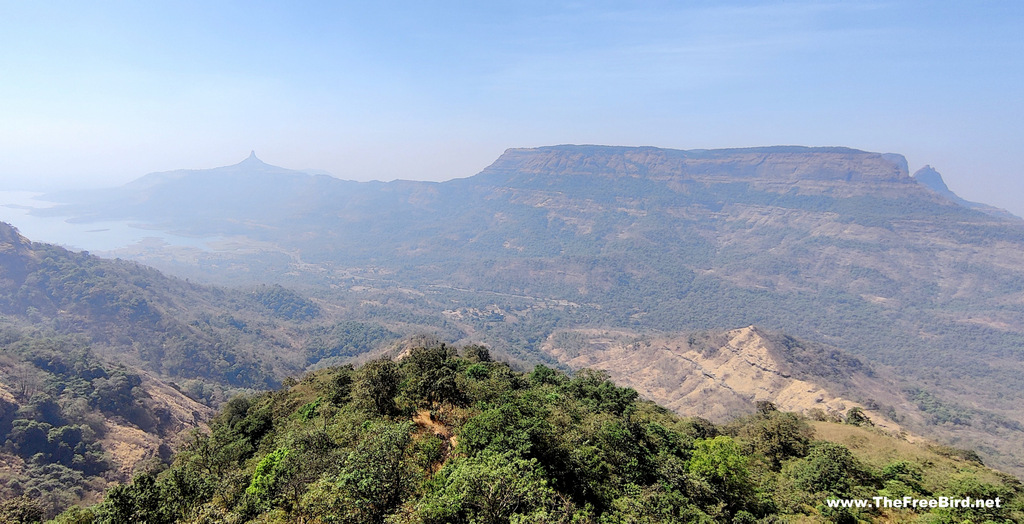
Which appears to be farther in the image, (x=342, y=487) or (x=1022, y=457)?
(x=1022, y=457)

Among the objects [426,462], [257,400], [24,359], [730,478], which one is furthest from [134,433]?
[730,478]

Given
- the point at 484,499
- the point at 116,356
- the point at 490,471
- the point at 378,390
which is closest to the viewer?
the point at 484,499

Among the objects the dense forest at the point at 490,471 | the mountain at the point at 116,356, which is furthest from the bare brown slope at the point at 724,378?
the mountain at the point at 116,356

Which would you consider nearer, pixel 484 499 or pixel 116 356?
pixel 484 499

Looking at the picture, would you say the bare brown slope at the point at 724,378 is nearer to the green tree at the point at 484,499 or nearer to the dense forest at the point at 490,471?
the dense forest at the point at 490,471

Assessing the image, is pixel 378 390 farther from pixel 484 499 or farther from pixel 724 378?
pixel 724 378

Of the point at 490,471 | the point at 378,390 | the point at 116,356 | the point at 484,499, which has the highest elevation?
the point at 490,471

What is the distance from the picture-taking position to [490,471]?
15352 mm

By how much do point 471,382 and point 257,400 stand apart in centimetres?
3535

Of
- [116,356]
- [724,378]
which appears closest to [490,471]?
[724,378]

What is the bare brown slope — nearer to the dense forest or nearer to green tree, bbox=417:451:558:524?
the dense forest

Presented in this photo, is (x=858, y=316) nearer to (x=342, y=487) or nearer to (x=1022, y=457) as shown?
(x=1022, y=457)

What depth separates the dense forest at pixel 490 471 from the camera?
15516mm

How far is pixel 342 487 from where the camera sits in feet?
50.9
